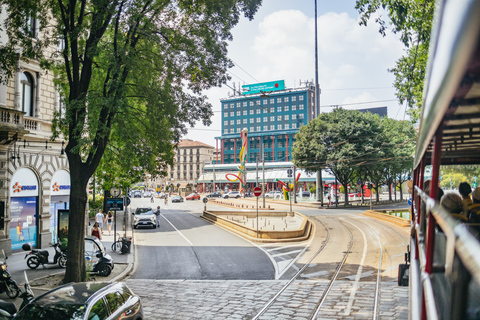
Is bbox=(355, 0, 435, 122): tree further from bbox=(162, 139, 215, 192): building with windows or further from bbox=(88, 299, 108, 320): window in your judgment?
bbox=(162, 139, 215, 192): building with windows

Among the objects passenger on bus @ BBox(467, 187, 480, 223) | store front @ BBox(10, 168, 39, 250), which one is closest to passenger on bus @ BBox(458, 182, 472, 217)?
passenger on bus @ BBox(467, 187, 480, 223)

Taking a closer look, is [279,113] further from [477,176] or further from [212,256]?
[477,176]

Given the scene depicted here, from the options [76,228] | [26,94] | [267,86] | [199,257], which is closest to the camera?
[76,228]

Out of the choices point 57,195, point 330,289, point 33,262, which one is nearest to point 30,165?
point 57,195

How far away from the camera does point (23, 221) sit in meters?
19.7

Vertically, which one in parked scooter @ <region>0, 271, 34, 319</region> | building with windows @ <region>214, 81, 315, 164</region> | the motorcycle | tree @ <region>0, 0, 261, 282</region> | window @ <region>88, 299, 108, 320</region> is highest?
building with windows @ <region>214, 81, 315, 164</region>

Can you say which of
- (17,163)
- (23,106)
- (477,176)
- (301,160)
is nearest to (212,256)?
(17,163)

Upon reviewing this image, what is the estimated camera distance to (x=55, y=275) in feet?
47.7

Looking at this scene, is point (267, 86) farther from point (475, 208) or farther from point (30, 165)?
point (475, 208)

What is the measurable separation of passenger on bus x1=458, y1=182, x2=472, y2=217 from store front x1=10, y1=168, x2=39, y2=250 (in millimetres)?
20371

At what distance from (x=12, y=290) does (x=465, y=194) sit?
1324 centimetres

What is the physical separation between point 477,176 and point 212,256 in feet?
56.7

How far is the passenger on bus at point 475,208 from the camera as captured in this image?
8.25ft

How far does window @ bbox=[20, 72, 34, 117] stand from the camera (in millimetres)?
20250
